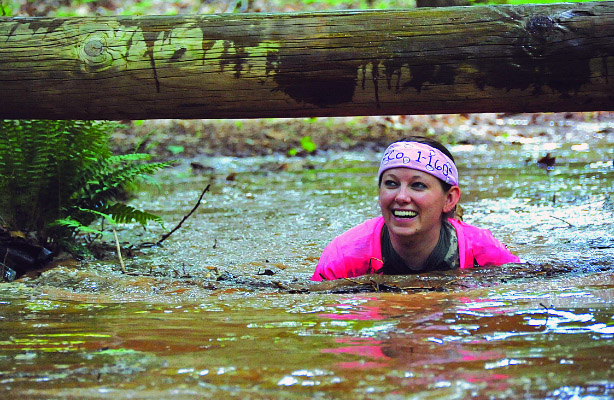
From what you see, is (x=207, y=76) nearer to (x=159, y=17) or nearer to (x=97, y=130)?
(x=159, y=17)

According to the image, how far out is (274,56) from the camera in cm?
412

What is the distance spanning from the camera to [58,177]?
5559 millimetres

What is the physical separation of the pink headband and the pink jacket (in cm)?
43

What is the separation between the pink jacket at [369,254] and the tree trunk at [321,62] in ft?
3.22

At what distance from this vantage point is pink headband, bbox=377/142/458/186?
4.59 meters

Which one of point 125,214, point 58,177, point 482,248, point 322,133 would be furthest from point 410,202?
point 322,133

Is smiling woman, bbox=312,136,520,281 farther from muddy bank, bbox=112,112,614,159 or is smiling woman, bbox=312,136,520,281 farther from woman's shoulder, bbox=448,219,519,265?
muddy bank, bbox=112,112,614,159

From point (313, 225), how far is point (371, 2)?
36.8 feet

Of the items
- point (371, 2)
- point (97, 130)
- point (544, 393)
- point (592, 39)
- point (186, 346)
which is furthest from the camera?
point (371, 2)

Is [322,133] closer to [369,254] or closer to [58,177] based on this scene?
[58,177]

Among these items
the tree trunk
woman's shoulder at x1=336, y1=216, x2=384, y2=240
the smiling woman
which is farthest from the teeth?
the tree trunk

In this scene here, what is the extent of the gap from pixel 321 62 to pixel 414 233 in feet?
4.01

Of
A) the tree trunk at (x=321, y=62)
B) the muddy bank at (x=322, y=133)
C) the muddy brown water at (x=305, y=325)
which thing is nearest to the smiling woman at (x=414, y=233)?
the muddy brown water at (x=305, y=325)

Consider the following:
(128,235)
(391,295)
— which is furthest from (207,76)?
(128,235)
